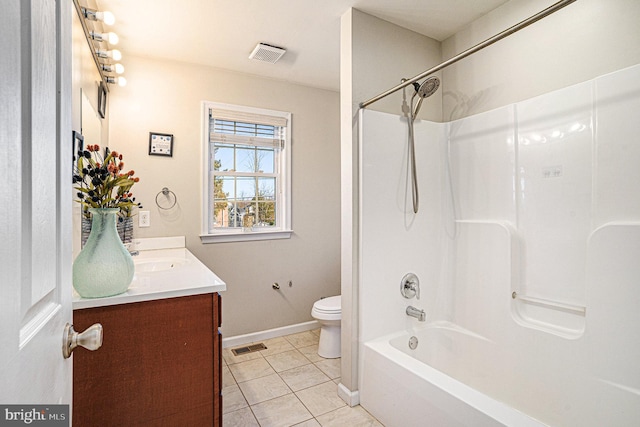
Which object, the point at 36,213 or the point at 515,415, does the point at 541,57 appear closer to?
the point at 515,415

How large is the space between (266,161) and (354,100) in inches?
54.4

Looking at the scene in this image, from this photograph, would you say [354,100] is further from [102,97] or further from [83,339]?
[83,339]

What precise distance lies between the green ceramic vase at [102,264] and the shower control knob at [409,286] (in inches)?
64.0

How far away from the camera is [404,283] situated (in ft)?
7.15

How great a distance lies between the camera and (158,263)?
7.05ft

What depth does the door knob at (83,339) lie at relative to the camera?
2.13ft

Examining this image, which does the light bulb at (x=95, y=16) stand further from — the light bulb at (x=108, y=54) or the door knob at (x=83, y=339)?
the door knob at (x=83, y=339)

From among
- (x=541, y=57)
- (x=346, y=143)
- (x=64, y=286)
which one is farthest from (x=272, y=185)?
(x=64, y=286)

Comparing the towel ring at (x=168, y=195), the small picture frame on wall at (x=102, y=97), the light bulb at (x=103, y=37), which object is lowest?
the towel ring at (x=168, y=195)

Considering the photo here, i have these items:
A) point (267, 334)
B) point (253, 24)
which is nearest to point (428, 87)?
point (253, 24)

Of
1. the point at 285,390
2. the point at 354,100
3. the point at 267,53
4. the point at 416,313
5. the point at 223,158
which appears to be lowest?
the point at 285,390

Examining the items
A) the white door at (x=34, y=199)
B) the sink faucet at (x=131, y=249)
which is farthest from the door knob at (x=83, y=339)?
the sink faucet at (x=131, y=249)

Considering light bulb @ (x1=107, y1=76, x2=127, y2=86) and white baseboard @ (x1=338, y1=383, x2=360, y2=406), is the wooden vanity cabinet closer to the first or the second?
white baseboard @ (x1=338, y1=383, x2=360, y2=406)

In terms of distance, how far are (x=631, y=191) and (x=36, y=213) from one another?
82.3 inches
